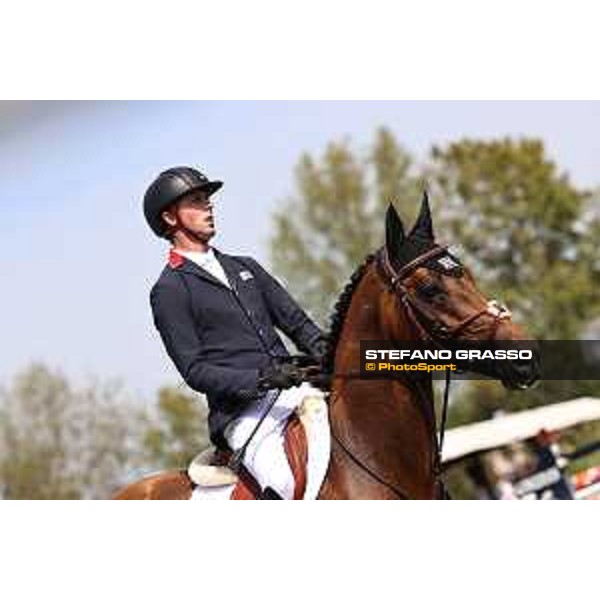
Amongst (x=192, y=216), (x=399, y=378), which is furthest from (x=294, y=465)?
(x=192, y=216)

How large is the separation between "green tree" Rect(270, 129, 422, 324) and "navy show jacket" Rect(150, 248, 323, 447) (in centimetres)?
71

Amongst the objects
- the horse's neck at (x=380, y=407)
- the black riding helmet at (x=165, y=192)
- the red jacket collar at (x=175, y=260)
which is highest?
the black riding helmet at (x=165, y=192)

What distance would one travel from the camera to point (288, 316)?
4.74m

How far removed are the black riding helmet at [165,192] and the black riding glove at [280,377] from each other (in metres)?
0.85

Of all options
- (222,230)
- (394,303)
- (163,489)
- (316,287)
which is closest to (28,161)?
(222,230)

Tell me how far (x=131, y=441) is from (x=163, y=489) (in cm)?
132

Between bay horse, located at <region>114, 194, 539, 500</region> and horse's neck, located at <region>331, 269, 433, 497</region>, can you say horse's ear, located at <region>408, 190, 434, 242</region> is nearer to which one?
bay horse, located at <region>114, 194, 539, 500</region>

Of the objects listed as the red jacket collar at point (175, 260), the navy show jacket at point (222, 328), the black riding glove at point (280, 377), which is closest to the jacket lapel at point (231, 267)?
the navy show jacket at point (222, 328)

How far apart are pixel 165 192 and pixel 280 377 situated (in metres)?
0.98

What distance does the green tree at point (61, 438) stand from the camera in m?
5.63

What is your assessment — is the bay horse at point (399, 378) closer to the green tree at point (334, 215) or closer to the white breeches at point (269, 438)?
the white breeches at point (269, 438)

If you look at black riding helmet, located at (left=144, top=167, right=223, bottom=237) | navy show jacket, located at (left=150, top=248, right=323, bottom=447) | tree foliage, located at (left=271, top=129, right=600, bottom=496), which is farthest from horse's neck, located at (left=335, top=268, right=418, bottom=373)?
tree foliage, located at (left=271, top=129, right=600, bottom=496)
